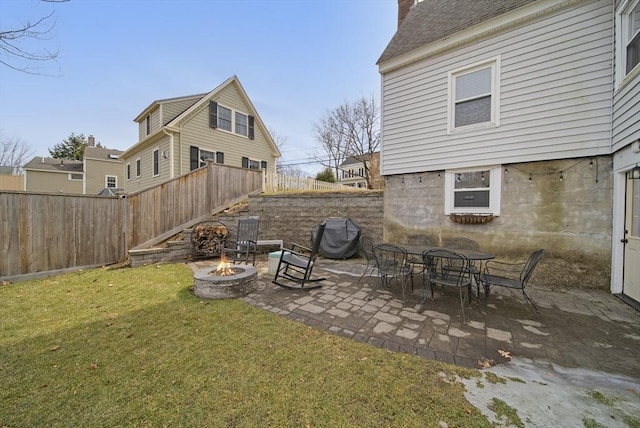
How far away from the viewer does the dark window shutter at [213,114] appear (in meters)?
12.8

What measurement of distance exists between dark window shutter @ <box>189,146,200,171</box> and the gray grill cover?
8.67 m

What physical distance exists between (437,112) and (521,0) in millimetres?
2379

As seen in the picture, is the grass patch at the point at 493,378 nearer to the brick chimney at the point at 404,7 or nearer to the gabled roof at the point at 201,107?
the brick chimney at the point at 404,7

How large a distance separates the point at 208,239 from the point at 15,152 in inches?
1508

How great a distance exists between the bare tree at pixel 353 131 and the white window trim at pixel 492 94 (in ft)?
43.1

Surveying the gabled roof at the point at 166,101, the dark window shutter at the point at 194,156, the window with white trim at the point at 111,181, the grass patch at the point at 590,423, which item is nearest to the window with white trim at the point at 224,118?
the gabled roof at the point at 166,101

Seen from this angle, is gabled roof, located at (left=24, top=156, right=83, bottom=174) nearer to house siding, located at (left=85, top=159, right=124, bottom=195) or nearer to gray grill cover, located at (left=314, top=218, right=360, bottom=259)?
house siding, located at (left=85, top=159, right=124, bottom=195)

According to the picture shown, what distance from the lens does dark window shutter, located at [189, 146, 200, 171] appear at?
40.3 ft

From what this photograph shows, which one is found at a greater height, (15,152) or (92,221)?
(15,152)

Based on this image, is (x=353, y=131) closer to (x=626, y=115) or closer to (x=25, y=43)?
→ (x=626, y=115)

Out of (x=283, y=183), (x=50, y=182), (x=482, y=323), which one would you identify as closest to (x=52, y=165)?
(x=50, y=182)

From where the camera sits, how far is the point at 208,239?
7035mm

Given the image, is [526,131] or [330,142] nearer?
[526,131]

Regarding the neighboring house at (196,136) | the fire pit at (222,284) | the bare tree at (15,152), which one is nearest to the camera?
the fire pit at (222,284)
